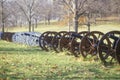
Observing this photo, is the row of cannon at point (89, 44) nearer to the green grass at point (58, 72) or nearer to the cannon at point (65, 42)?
the cannon at point (65, 42)

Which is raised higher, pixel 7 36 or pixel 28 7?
pixel 28 7

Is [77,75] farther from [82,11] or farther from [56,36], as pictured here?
[82,11]

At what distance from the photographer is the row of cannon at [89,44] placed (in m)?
13.3

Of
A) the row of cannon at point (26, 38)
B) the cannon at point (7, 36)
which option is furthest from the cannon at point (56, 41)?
the cannon at point (7, 36)

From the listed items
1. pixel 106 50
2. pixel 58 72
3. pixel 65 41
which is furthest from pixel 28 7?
pixel 58 72

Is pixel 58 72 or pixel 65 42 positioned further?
pixel 65 42

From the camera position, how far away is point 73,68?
41.1 feet

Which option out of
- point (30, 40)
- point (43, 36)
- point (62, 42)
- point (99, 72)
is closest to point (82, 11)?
point (30, 40)

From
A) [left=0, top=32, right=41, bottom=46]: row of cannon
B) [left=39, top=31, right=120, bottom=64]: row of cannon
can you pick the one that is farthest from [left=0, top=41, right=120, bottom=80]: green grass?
[left=0, top=32, right=41, bottom=46]: row of cannon

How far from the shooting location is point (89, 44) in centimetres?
1538

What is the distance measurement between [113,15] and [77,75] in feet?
210

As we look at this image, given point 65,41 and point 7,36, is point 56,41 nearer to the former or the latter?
point 65,41

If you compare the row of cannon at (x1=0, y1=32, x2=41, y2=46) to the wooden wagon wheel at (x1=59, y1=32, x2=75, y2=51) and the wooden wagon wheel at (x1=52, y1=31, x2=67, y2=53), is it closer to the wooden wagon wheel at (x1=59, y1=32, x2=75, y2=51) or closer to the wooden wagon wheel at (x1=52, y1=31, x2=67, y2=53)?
the wooden wagon wheel at (x1=52, y1=31, x2=67, y2=53)

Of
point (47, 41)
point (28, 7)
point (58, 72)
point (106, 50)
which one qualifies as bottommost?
point (58, 72)
